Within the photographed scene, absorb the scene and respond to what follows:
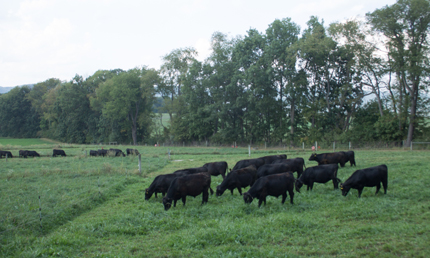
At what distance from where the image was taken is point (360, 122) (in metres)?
44.2

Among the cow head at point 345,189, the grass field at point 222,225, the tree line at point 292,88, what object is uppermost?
the tree line at point 292,88

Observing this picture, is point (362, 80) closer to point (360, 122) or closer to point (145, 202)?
point (360, 122)

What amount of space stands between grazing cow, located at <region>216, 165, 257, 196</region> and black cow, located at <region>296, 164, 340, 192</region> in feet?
6.99

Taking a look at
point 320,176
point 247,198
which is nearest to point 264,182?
point 247,198

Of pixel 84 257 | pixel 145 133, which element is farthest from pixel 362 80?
pixel 145 133

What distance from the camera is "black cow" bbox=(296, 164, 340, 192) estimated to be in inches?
515

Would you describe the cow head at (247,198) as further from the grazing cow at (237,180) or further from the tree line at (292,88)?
the tree line at (292,88)

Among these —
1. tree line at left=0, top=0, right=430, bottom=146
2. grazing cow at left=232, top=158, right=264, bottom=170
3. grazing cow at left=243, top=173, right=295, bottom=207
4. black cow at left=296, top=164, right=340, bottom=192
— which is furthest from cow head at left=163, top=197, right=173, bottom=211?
tree line at left=0, top=0, right=430, bottom=146

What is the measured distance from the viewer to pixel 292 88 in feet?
149

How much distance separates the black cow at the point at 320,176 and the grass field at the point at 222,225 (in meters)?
0.39

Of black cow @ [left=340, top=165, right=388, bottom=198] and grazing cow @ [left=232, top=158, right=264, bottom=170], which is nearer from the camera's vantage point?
black cow @ [left=340, top=165, right=388, bottom=198]

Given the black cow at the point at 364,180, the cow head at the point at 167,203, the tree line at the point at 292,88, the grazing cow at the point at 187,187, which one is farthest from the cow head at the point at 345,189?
the tree line at the point at 292,88

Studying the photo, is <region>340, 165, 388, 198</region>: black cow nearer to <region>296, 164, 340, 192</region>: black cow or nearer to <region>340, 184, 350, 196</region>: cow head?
<region>340, 184, 350, 196</region>: cow head

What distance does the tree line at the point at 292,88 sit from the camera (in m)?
36.4
